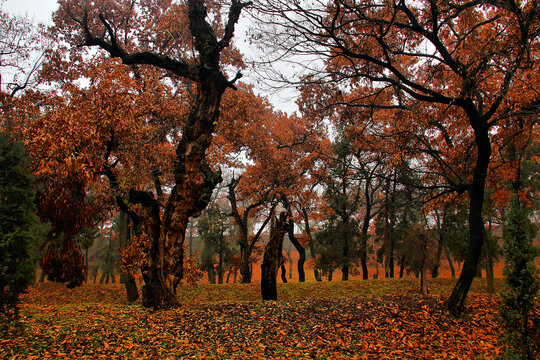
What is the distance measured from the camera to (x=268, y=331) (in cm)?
590

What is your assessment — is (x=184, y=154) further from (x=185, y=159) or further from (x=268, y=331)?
(x=268, y=331)

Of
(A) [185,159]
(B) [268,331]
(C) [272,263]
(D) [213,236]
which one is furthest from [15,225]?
(D) [213,236]

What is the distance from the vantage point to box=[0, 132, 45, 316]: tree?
16.3 ft

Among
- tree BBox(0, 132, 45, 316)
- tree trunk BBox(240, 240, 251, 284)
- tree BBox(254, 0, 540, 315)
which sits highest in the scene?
tree BBox(254, 0, 540, 315)

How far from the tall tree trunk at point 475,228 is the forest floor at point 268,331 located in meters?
0.40

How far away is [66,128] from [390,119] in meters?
10.0

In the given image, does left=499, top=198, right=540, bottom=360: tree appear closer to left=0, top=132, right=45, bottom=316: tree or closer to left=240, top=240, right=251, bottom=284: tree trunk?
left=0, top=132, right=45, bottom=316: tree

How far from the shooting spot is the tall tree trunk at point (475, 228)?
689 cm

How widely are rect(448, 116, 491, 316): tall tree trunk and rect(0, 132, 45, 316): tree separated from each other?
8.47m

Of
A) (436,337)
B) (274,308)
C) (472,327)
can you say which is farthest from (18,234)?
(472,327)

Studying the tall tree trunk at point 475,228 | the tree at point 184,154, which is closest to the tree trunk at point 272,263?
the tree at point 184,154

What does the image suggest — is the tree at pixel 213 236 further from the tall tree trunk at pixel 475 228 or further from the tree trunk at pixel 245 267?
the tall tree trunk at pixel 475 228

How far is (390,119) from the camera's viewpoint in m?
11.2

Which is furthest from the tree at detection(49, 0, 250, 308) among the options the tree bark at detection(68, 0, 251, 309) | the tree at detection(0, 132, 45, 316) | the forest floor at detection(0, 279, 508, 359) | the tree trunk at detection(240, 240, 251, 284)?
the tree trunk at detection(240, 240, 251, 284)
